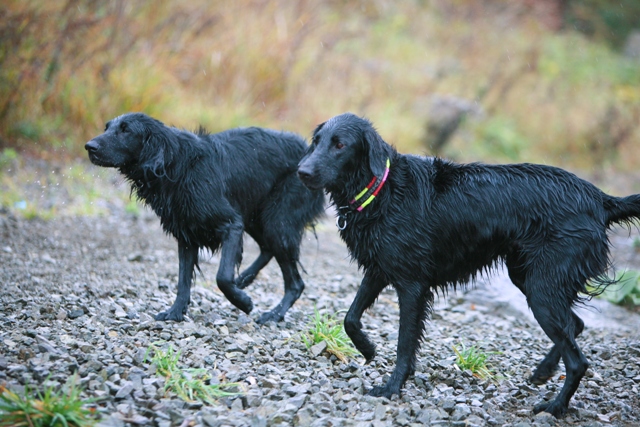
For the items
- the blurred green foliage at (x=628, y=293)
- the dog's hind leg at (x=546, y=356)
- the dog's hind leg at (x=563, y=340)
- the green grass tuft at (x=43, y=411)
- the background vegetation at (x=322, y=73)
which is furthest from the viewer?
the background vegetation at (x=322, y=73)

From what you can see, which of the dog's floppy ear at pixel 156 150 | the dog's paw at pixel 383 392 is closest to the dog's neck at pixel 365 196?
the dog's paw at pixel 383 392

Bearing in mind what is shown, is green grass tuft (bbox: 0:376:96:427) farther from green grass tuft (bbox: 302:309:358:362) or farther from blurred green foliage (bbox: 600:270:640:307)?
blurred green foliage (bbox: 600:270:640:307)

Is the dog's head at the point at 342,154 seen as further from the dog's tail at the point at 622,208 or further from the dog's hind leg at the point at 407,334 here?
the dog's tail at the point at 622,208

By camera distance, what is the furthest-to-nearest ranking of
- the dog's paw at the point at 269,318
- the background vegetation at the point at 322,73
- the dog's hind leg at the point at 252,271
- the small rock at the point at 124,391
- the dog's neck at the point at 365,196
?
the background vegetation at the point at 322,73 < the dog's hind leg at the point at 252,271 < the dog's paw at the point at 269,318 < the dog's neck at the point at 365,196 < the small rock at the point at 124,391

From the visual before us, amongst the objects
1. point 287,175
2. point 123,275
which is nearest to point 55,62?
point 123,275

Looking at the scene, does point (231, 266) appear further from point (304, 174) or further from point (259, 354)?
point (304, 174)

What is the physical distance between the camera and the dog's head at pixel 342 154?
3662 millimetres

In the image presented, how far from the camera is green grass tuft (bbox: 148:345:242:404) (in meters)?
3.16

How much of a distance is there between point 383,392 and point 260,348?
838mm

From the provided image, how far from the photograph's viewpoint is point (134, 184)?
4.64 meters

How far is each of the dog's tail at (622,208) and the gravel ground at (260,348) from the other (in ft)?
3.55

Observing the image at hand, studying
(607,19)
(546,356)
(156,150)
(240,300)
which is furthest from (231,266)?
(607,19)

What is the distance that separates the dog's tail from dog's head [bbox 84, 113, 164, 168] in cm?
296

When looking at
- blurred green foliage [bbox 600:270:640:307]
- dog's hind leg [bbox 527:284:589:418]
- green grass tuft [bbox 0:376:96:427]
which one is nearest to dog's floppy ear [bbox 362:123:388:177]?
dog's hind leg [bbox 527:284:589:418]
